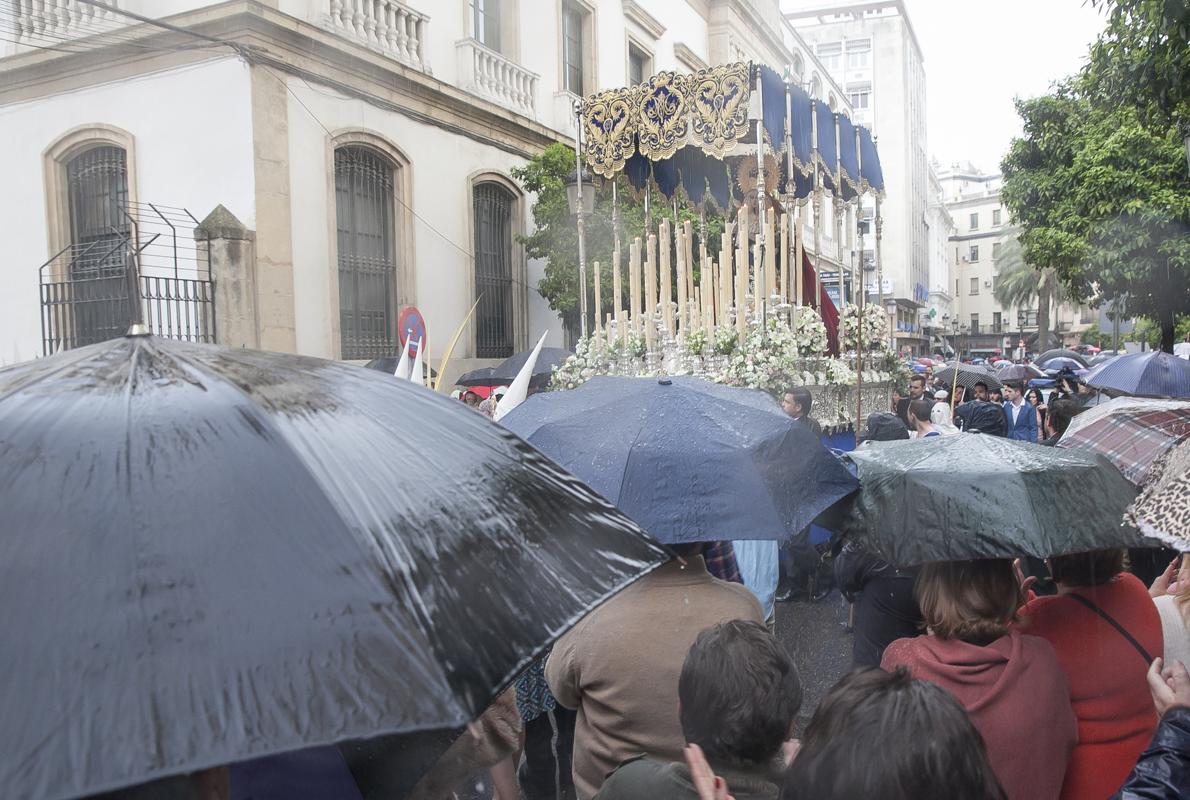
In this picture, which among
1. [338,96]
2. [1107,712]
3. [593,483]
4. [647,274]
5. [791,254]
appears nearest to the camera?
[1107,712]

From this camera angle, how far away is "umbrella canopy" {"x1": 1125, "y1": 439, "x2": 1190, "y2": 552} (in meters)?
2.11

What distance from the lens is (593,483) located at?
10.0 ft

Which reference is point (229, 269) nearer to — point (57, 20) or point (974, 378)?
point (57, 20)

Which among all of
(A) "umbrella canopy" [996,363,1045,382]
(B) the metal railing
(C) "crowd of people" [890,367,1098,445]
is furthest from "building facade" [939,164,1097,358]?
(B) the metal railing

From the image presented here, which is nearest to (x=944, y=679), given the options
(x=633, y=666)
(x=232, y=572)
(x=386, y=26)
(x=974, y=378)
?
(x=633, y=666)

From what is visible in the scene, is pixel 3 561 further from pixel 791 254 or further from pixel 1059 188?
pixel 1059 188

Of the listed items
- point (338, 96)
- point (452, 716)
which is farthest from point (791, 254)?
point (452, 716)

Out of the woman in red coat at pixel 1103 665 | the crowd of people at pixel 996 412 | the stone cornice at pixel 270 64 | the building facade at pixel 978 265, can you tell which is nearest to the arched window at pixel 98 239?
the stone cornice at pixel 270 64

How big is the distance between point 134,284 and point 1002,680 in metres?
10.9

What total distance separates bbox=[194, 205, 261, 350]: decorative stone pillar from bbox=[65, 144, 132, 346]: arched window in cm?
169

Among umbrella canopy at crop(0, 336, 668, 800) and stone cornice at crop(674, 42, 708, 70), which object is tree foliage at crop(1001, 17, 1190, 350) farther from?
umbrella canopy at crop(0, 336, 668, 800)

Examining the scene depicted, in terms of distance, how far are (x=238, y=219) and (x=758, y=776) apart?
10914 mm

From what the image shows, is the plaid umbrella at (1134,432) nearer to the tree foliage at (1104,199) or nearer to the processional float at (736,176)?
the processional float at (736,176)

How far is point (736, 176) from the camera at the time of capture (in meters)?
12.7
